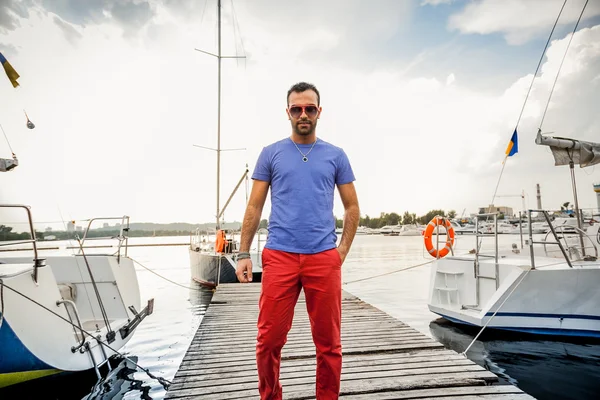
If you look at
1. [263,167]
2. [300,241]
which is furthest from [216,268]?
[300,241]

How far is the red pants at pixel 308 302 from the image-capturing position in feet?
7.12

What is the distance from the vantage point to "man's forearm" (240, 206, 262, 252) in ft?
7.61

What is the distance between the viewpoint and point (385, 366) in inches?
137

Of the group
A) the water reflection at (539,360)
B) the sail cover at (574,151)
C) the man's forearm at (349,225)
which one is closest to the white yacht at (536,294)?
the water reflection at (539,360)

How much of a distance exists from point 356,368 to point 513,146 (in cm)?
695

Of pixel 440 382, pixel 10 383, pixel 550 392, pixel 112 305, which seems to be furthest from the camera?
pixel 112 305

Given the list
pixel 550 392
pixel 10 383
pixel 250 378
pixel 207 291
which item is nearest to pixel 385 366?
pixel 250 378

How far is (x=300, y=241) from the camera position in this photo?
2189mm

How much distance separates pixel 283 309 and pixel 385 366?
1.90 meters

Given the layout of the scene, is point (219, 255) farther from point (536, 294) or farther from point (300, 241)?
point (300, 241)

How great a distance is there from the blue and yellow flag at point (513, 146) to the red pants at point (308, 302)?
24.4ft

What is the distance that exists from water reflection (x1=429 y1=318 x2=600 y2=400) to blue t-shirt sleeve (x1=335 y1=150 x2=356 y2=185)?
444cm

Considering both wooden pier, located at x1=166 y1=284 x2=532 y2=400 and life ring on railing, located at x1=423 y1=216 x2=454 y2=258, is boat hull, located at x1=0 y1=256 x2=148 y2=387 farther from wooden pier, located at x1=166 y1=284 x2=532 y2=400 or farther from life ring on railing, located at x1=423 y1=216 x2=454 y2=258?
life ring on railing, located at x1=423 y1=216 x2=454 y2=258

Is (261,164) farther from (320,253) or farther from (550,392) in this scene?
(550,392)
